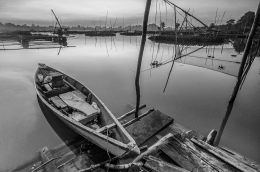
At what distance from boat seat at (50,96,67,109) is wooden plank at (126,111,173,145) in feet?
12.5

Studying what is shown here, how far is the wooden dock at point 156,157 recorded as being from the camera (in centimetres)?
400

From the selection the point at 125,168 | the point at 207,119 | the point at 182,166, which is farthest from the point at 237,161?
the point at 207,119

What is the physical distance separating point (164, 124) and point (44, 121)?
23.2 ft

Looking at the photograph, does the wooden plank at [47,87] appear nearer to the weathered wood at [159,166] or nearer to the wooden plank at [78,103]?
the wooden plank at [78,103]

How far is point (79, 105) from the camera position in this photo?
23.9ft

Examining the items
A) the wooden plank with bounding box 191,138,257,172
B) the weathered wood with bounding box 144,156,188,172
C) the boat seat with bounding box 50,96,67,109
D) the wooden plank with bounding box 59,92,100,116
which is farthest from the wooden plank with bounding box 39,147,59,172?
the wooden plank with bounding box 191,138,257,172

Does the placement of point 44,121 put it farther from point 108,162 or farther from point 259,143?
point 259,143

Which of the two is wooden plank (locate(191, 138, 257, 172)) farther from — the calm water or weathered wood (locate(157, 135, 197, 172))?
the calm water

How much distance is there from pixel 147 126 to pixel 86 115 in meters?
3.02

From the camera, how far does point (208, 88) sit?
12.9 meters

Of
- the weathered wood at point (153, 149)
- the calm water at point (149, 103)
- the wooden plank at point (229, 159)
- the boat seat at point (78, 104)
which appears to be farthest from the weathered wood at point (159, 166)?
the calm water at point (149, 103)

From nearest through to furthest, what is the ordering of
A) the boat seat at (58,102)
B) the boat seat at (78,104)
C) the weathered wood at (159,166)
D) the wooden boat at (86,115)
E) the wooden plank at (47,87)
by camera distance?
the weathered wood at (159,166) < the wooden boat at (86,115) < the boat seat at (78,104) < the boat seat at (58,102) < the wooden plank at (47,87)

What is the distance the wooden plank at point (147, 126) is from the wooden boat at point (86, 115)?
126cm

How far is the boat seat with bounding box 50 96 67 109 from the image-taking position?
7307mm
